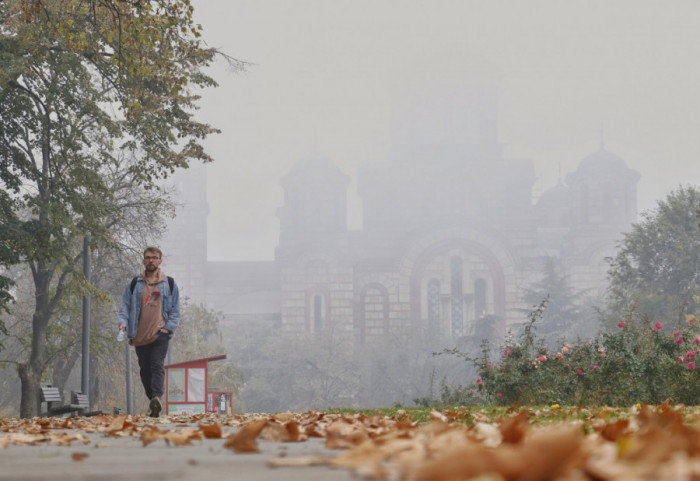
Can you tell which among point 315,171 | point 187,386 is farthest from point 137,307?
point 315,171

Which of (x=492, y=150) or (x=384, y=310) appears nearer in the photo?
(x=384, y=310)

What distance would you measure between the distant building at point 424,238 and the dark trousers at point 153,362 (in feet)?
209

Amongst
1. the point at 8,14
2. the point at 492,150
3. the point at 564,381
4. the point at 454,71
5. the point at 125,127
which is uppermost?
the point at 454,71

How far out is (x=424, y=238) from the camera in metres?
82.7

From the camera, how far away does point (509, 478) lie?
5.37ft

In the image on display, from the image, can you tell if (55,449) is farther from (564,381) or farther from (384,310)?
(384,310)

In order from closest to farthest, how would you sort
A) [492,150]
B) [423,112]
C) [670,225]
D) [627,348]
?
1. [627,348]
2. [670,225]
3. [492,150]
4. [423,112]

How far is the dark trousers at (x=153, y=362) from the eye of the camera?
8.50 metres

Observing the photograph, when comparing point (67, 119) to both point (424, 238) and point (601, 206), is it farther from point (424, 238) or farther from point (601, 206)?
point (601, 206)

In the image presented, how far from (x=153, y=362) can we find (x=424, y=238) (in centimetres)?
7461

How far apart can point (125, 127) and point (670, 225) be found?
33701 mm

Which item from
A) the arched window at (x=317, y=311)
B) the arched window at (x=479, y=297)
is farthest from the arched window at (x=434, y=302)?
the arched window at (x=317, y=311)

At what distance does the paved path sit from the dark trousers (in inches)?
196

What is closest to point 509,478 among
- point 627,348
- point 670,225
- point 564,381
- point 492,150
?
point 627,348
